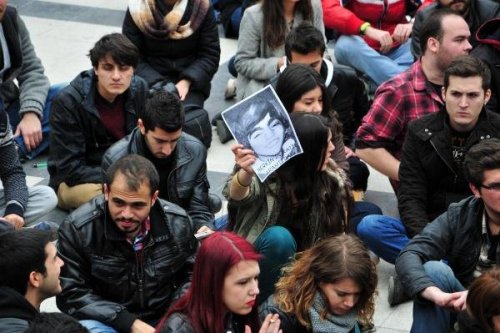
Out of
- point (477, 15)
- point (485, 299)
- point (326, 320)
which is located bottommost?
point (326, 320)

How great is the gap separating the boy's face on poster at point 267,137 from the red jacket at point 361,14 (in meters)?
3.21

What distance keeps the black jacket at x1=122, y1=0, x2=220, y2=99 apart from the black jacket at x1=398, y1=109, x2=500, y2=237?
6.80ft

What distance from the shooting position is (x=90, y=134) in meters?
6.75

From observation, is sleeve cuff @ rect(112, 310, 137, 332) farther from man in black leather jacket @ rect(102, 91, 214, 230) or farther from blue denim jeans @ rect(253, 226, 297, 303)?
man in black leather jacket @ rect(102, 91, 214, 230)

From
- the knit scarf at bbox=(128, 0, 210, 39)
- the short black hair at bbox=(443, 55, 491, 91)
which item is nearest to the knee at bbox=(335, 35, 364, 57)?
the knit scarf at bbox=(128, 0, 210, 39)

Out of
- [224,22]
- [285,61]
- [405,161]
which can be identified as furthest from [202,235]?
[224,22]

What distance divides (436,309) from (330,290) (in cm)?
56

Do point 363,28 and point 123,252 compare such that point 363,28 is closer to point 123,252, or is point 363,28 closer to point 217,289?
point 123,252

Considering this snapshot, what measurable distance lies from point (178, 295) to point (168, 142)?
93 centimetres

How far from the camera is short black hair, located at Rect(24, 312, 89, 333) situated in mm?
3922

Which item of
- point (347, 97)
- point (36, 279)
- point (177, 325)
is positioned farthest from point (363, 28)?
point (177, 325)

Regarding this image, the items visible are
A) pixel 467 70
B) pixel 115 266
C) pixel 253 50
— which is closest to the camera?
pixel 115 266

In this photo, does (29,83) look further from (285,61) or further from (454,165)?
(454,165)

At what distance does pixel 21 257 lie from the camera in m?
4.75
